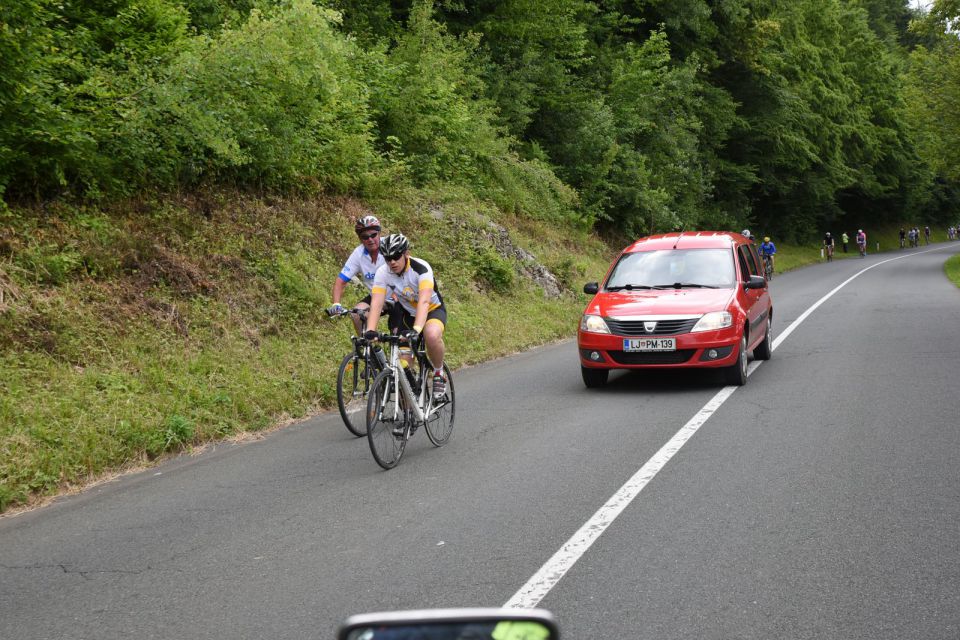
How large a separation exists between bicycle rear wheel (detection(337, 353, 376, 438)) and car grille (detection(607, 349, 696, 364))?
3.09 m

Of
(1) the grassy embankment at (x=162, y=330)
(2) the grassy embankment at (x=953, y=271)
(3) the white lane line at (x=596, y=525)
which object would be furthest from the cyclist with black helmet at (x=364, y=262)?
(2) the grassy embankment at (x=953, y=271)

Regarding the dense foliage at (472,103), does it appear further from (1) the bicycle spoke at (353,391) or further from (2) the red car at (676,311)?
(2) the red car at (676,311)

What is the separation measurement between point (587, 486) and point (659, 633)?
98.5 inches

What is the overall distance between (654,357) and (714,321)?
0.80 meters

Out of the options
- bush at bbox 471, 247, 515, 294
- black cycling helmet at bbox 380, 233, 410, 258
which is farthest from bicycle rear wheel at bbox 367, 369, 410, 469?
bush at bbox 471, 247, 515, 294

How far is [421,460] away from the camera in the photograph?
7.43m

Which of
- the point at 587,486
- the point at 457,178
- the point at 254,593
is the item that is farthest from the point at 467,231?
the point at 254,593

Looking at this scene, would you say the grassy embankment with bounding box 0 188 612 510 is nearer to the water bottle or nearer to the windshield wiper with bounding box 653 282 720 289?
the water bottle

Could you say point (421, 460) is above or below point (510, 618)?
below

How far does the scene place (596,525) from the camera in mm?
5336

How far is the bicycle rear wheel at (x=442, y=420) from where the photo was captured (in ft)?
25.7

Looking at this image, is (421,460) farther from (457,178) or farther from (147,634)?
(457,178)

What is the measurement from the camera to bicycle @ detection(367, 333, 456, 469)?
23.0ft

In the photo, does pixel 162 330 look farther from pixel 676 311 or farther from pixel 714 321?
pixel 714 321
